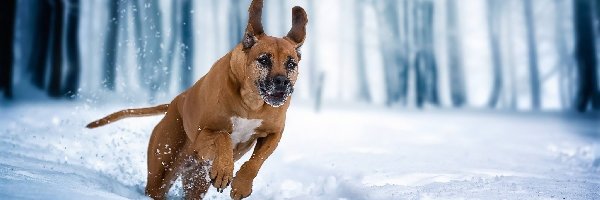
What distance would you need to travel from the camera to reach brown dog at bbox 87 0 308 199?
10.4ft

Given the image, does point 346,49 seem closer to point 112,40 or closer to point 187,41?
point 187,41

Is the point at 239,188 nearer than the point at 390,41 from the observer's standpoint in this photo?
Yes

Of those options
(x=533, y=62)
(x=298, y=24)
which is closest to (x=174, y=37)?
(x=533, y=62)

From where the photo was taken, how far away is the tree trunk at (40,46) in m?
17.4

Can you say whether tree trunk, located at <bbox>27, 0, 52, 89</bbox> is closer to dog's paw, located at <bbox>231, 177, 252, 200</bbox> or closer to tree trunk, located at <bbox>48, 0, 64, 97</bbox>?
tree trunk, located at <bbox>48, 0, 64, 97</bbox>

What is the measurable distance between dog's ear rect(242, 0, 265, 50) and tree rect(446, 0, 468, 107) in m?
17.0

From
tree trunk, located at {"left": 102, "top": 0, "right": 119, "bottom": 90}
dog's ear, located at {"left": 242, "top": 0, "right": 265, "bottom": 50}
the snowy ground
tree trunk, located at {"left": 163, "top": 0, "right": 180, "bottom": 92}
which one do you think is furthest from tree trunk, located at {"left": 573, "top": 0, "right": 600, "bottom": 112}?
dog's ear, located at {"left": 242, "top": 0, "right": 265, "bottom": 50}

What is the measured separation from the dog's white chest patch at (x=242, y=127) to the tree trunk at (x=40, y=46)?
1527cm

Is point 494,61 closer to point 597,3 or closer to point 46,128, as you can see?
point 597,3

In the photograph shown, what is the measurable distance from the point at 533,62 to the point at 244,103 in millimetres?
17415

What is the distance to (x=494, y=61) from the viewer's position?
66.1ft

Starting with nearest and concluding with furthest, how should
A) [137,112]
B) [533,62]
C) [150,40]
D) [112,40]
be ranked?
1. [137,112]
2. [150,40]
3. [112,40]
4. [533,62]

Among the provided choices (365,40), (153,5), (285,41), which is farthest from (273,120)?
(365,40)

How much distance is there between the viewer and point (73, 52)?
57.4ft
